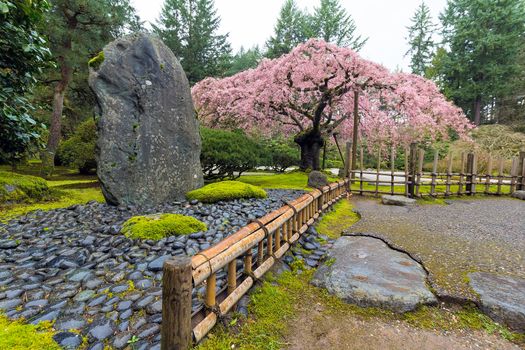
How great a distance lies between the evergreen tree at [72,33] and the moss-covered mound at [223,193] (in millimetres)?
8530

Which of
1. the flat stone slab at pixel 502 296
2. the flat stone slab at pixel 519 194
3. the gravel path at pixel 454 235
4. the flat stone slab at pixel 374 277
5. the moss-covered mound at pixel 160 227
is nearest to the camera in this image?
the flat stone slab at pixel 502 296

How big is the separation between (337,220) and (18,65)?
678 cm

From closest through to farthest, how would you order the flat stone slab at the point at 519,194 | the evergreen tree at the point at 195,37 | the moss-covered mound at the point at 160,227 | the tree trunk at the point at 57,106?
the moss-covered mound at the point at 160,227 → the flat stone slab at the point at 519,194 → the tree trunk at the point at 57,106 → the evergreen tree at the point at 195,37

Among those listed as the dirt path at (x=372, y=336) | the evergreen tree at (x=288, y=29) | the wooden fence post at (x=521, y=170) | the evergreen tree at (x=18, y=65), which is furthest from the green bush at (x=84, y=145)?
the evergreen tree at (x=288, y=29)

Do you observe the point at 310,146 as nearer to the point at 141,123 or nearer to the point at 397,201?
the point at 397,201

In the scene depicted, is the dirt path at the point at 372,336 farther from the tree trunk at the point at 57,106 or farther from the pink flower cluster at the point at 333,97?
the tree trunk at the point at 57,106

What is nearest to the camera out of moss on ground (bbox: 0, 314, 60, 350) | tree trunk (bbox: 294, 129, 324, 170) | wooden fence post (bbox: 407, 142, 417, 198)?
moss on ground (bbox: 0, 314, 60, 350)

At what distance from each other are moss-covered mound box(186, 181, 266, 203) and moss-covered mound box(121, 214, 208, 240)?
1.63 meters

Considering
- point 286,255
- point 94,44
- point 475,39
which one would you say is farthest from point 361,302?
point 475,39

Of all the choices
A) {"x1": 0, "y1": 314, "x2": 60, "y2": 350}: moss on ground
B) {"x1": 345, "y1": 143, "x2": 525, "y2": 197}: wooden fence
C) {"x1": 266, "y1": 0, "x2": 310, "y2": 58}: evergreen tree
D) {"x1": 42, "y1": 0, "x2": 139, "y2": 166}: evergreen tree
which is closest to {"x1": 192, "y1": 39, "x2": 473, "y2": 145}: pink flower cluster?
{"x1": 345, "y1": 143, "x2": 525, "y2": 197}: wooden fence

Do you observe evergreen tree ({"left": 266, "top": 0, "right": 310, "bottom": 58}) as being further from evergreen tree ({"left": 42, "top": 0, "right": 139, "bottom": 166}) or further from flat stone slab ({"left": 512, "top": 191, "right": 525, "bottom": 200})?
flat stone slab ({"left": 512, "top": 191, "right": 525, "bottom": 200})

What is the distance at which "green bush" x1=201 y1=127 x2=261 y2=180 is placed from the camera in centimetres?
816

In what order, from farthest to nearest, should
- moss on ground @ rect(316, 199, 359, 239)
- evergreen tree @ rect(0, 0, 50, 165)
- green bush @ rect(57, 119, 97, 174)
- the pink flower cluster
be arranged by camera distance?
the pink flower cluster
green bush @ rect(57, 119, 97, 174)
moss on ground @ rect(316, 199, 359, 239)
evergreen tree @ rect(0, 0, 50, 165)

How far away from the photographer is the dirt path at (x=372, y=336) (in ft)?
6.74
